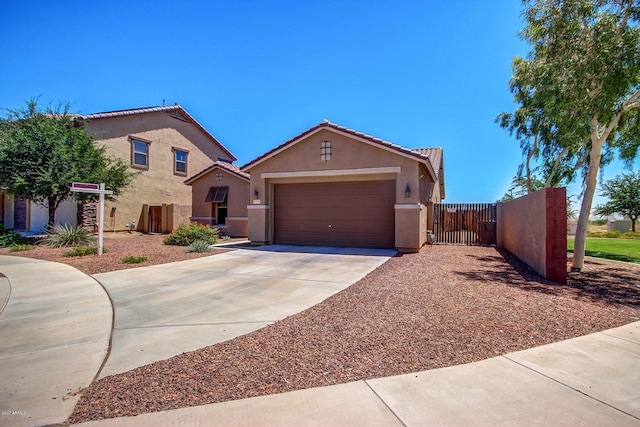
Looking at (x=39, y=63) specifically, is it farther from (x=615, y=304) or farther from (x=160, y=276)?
(x=615, y=304)

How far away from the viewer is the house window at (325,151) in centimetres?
→ 1416

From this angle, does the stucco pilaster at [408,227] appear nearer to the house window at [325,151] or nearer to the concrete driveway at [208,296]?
the concrete driveway at [208,296]

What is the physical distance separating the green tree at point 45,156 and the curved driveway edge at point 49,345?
28.7ft

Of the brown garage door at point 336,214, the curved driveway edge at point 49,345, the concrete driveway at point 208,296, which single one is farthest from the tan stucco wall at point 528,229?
the curved driveway edge at point 49,345

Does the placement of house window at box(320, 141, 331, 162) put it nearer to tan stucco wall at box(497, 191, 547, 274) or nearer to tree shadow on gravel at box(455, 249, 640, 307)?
tree shadow on gravel at box(455, 249, 640, 307)

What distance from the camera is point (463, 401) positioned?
3039 mm

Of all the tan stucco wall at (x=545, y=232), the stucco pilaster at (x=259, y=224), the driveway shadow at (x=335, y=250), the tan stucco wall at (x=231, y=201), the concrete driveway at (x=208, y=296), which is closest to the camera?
the concrete driveway at (x=208, y=296)

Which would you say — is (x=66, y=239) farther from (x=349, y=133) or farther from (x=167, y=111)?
(x=349, y=133)

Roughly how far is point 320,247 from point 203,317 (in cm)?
935

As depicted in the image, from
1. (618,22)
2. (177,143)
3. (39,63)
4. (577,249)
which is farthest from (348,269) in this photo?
(177,143)

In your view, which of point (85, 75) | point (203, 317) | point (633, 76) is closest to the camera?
point (203, 317)

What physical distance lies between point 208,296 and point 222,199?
1494 centimetres

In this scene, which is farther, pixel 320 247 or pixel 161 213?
pixel 161 213

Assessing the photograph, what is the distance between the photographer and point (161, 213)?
23.0 m
